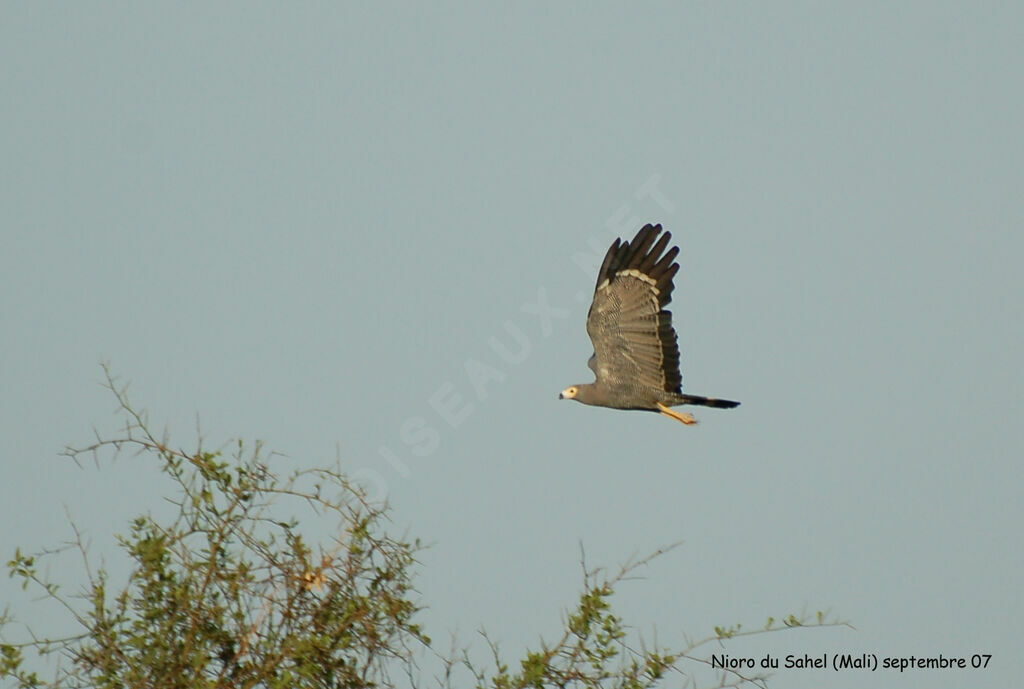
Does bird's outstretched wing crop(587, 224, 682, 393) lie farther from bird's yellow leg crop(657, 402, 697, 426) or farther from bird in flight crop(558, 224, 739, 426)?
bird's yellow leg crop(657, 402, 697, 426)

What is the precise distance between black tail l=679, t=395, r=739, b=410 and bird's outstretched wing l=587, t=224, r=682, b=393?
0.47 ft

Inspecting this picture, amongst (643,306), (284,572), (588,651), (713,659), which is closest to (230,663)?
(284,572)

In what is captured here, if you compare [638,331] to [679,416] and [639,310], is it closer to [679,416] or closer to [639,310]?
[639,310]

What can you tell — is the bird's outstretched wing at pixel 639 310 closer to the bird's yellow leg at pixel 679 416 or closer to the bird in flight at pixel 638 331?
the bird in flight at pixel 638 331

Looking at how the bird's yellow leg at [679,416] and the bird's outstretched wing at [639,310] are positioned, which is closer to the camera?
the bird's outstretched wing at [639,310]

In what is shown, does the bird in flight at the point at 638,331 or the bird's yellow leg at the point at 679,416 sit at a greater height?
the bird in flight at the point at 638,331

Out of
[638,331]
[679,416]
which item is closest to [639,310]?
[638,331]

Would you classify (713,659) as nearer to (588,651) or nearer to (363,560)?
(588,651)

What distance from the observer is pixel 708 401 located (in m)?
10.6

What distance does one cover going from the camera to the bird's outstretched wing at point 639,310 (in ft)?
33.4

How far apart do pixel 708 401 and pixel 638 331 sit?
36.7 inches

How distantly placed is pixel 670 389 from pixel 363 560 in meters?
4.80

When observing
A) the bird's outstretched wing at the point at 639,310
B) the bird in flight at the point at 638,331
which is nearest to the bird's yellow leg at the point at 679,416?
the bird in flight at the point at 638,331

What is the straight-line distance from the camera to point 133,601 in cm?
612
